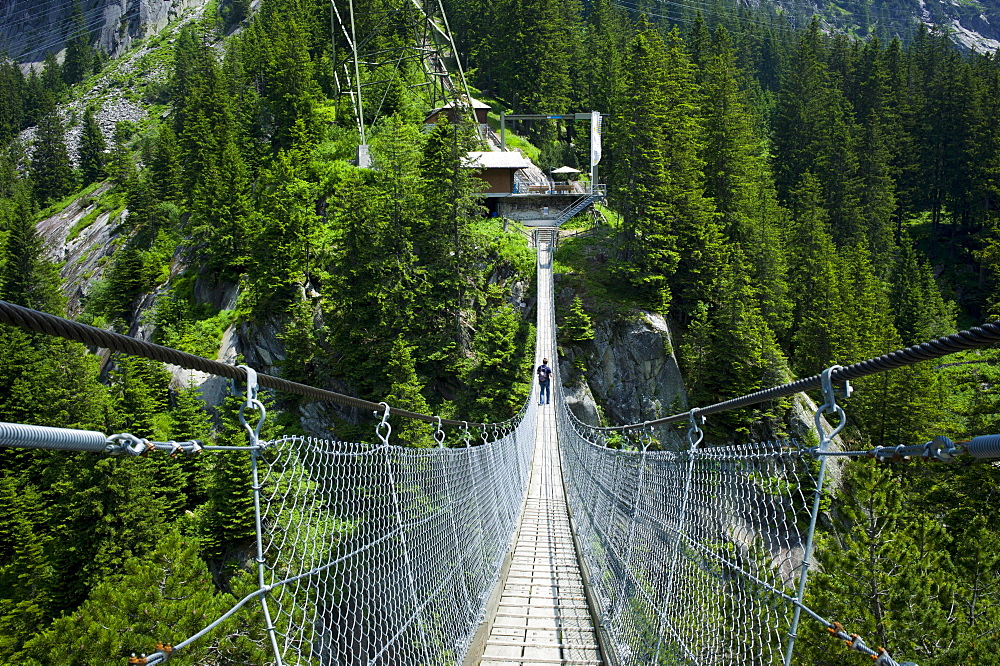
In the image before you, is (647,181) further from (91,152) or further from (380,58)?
(91,152)

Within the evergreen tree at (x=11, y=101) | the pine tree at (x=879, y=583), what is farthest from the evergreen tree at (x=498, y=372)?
the evergreen tree at (x=11, y=101)

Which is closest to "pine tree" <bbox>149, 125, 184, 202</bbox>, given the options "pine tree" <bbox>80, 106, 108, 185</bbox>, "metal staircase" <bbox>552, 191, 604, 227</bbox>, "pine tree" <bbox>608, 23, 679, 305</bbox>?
"metal staircase" <bbox>552, 191, 604, 227</bbox>

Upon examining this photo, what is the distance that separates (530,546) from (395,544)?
13.3 ft

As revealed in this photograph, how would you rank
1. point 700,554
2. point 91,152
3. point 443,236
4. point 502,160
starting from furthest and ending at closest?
point 91,152 < point 502,160 < point 443,236 < point 700,554

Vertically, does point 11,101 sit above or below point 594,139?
above

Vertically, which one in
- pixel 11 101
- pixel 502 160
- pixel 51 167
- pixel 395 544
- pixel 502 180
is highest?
pixel 11 101

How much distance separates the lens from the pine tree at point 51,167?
53.0m

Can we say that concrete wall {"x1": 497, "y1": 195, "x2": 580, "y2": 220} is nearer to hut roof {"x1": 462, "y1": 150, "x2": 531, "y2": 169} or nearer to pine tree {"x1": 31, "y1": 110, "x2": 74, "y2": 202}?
hut roof {"x1": 462, "y1": 150, "x2": 531, "y2": 169}

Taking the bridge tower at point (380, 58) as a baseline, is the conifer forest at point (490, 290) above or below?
below

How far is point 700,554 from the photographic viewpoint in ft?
9.14

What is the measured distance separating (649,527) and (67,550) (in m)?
16.5

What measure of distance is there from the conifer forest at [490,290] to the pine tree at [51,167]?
16.5m

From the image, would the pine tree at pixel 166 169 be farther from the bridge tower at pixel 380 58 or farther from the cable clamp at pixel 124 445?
the cable clamp at pixel 124 445

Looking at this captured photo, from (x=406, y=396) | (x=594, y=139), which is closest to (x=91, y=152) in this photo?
(x=594, y=139)
